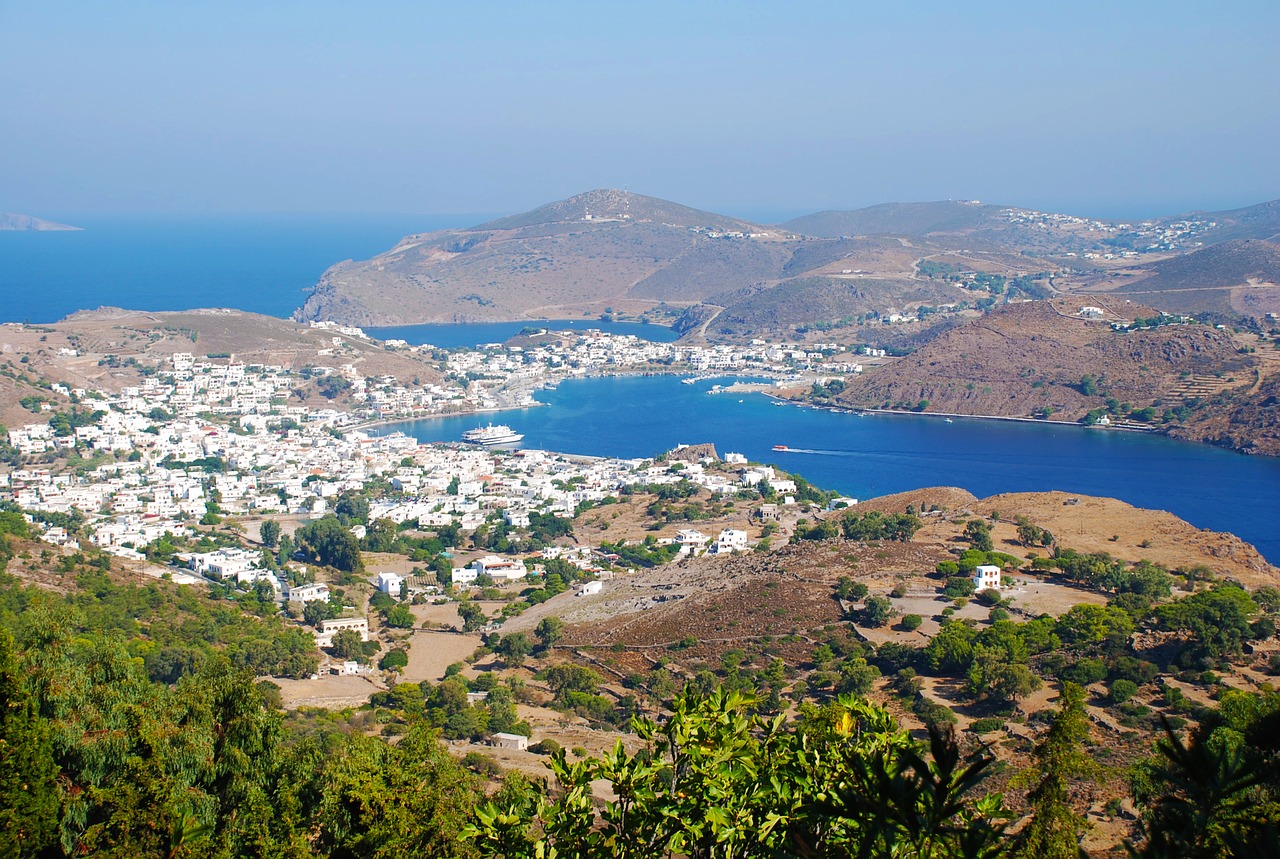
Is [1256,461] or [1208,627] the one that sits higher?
[1208,627]

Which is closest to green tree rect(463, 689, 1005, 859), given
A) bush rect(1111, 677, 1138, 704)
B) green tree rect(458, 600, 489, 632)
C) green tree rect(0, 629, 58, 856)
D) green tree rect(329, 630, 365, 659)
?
green tree rect(0, 629, 58, 856)

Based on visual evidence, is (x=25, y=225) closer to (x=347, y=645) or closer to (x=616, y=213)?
(x=616, y=213)

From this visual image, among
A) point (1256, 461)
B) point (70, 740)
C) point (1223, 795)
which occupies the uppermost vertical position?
point (1223, 795)

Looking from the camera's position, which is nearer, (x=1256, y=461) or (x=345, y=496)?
(x=345, y=496)

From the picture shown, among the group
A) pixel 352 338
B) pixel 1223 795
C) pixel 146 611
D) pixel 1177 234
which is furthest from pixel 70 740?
pixel 1177 234

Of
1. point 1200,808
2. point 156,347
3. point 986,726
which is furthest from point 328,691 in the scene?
point 156,347

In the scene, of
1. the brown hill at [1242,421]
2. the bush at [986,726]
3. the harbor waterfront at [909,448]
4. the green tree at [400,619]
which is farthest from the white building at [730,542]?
the brown hill at [1242,421]

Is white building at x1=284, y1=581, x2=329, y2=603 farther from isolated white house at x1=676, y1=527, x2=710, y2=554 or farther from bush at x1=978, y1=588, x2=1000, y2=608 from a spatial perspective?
bush at x1=978, y1=588, x2=1000, y2=608

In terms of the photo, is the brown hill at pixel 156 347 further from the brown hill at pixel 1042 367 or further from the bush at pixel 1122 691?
the bush at pixel 1122 691

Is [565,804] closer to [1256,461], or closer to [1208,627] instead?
[1208,627]
